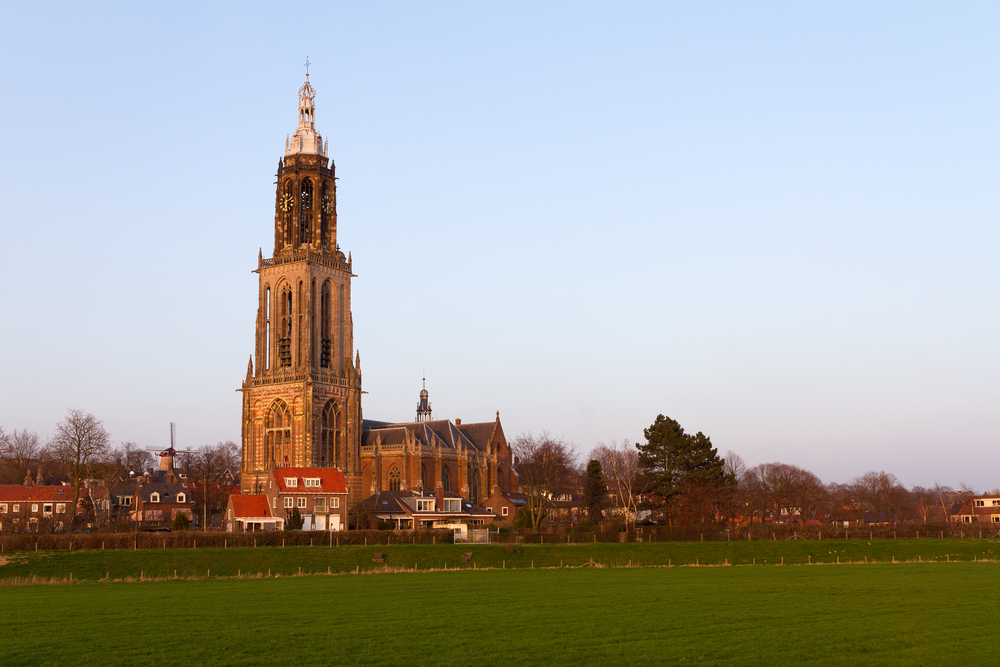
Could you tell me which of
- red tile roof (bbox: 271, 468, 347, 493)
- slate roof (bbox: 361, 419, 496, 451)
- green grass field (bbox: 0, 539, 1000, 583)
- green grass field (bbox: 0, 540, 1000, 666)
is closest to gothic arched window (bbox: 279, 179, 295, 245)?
slate roof (bbox: 361, 419, 496, 451)

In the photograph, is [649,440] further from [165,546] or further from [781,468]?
[781,468]

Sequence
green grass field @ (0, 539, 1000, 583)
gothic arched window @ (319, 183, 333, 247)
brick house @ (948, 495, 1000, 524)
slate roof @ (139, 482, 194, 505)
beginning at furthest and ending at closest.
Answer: brick house @ (948, 495, 1000, 524)
slate roof @ (139, 482, 194, 505)
gothic arched window @ (319, 183, 333, 247)
green grass field @ (0, 539, 1000, 583)

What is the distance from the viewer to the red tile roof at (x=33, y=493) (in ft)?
342

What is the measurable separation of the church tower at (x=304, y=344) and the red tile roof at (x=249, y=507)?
11.9m

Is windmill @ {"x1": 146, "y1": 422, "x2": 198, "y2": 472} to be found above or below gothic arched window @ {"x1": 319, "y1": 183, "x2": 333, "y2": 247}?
below

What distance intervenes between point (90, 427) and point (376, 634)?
231 ft

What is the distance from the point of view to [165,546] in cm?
6203

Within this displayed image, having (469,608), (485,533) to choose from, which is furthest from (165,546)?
(469,608)

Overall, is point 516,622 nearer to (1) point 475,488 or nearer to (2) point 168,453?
(1) point 475,488

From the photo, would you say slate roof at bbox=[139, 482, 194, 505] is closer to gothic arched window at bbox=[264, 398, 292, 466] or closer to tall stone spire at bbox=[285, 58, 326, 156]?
gothic arched window at bbox=[264, 398, 292, 466]

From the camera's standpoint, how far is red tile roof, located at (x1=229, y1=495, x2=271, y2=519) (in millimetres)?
83125

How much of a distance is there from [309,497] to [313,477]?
2404 millimetres

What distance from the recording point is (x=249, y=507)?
84.1 meters

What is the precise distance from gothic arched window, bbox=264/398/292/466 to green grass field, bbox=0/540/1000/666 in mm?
45780
